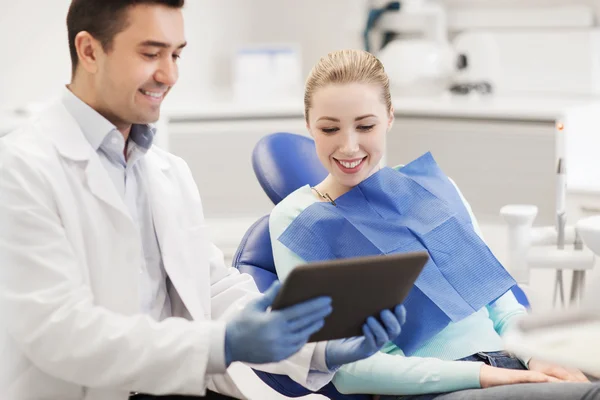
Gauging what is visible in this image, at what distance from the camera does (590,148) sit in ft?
11.1

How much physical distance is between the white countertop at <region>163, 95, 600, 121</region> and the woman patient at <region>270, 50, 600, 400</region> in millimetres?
1505

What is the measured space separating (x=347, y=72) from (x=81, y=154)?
653 mm

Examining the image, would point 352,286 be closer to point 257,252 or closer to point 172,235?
point 172,235

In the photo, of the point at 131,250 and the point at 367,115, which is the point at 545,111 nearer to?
the point at 367,115

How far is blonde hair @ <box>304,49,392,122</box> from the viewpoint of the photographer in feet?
6.45

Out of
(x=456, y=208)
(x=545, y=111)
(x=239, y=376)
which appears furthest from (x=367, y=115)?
(x=545, y=111)

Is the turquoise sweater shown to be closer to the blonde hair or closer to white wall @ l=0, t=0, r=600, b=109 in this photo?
the blonde hair

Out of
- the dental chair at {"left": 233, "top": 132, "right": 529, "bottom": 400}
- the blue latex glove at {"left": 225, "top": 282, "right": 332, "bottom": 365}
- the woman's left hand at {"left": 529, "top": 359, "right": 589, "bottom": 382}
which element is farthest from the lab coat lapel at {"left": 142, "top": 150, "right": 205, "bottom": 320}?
the woman's left hand at {"left": 529, "top": 359, "right": 589, "bottom": 382}

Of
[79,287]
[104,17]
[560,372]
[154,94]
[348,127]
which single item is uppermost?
[104,17]

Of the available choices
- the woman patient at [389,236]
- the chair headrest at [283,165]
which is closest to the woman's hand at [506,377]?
the woman patient at [389,236]

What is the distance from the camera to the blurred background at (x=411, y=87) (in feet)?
11.5

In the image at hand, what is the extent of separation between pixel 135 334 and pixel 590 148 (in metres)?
2.37

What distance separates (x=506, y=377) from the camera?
1727 mm

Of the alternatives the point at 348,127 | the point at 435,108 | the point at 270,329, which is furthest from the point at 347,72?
the point at 435,108
